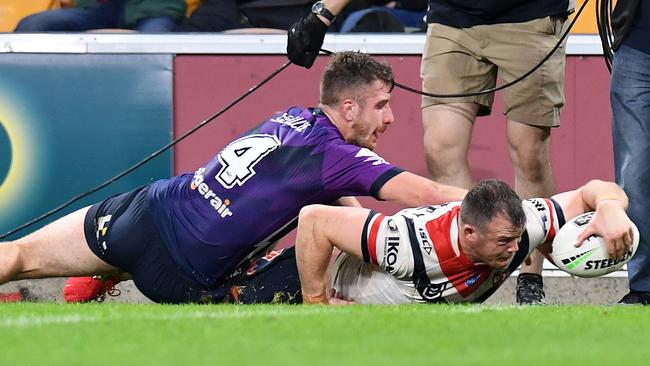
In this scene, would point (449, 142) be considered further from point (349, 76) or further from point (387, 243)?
point (387, 243)

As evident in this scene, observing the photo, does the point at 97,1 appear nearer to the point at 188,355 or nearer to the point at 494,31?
the point at 494,31

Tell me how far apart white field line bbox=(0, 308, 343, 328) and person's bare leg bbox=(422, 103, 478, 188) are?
5.72 ft

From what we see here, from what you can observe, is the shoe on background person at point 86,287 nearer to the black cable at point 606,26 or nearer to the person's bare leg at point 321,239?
the person's bare leg at point 321,239

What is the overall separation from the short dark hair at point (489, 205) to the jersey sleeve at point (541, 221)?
18cm

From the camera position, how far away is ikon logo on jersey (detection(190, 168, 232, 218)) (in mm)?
6785

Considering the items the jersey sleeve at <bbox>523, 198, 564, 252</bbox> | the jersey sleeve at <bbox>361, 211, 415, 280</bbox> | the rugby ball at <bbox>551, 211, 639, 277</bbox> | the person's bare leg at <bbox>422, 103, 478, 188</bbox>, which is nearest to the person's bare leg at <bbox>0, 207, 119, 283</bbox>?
the jersey sleeve at <bbox>361, 211, 415, 280</bbox>

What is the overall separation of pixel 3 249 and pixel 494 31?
2.55 metres

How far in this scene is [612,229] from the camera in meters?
6.14

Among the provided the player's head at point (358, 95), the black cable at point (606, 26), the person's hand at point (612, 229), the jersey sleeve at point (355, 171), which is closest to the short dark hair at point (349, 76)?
the player's head at point (358, 95)

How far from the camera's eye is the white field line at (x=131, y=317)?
5.50 meters

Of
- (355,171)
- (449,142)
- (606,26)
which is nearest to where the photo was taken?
(355,171)

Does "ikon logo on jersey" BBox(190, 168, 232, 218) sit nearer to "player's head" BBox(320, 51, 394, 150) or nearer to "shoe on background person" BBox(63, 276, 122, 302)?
"player's head" BBox(320, 51, 394, 150)

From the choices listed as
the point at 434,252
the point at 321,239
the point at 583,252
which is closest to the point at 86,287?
the point at 321,239

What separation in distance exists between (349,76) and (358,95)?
0.36 ft
